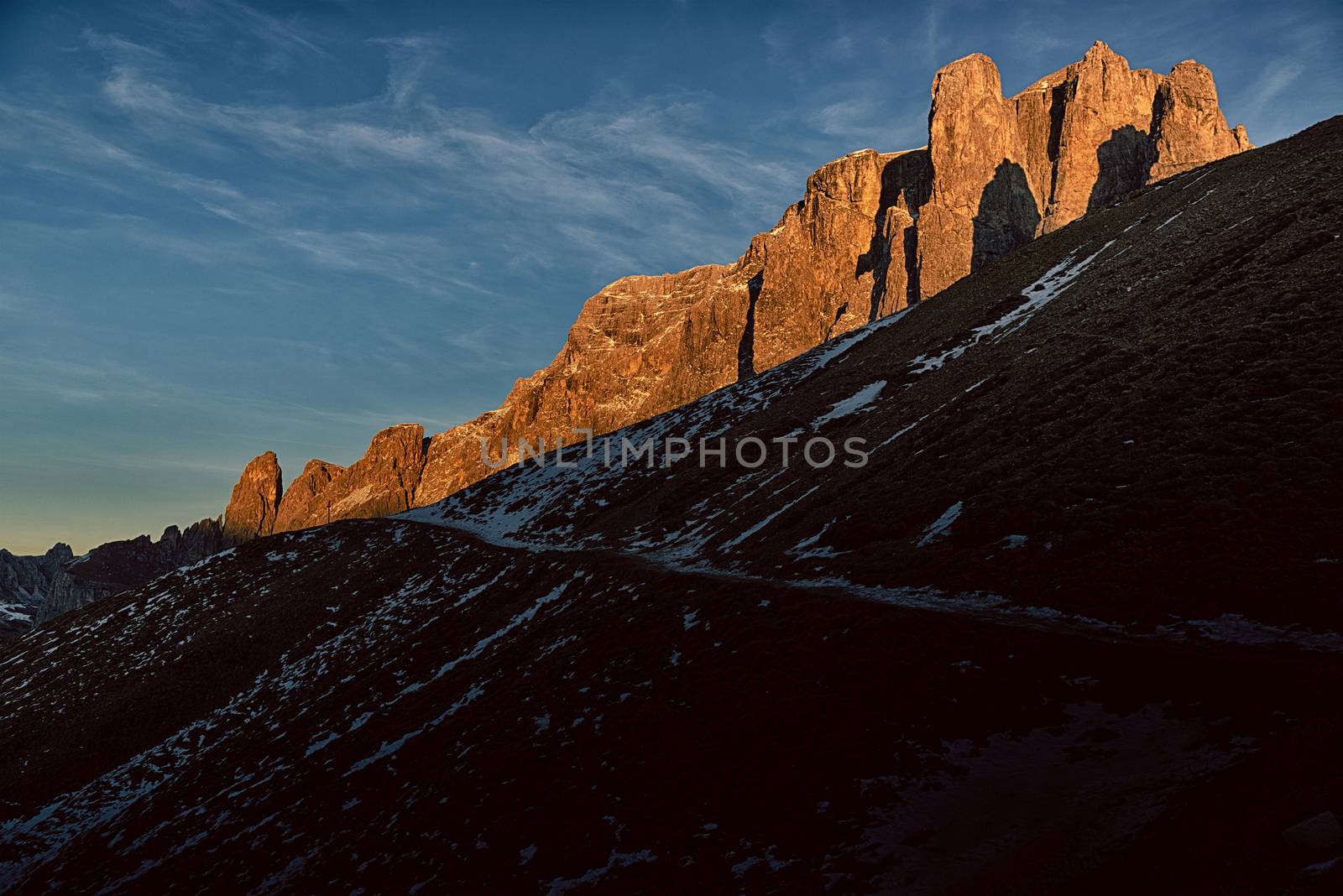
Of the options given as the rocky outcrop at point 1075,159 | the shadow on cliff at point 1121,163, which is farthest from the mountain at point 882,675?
the shadow on cliff at point 1121,163

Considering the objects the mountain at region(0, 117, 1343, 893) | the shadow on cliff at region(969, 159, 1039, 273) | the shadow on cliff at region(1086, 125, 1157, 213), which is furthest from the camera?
the shadow on cliff at region(969, 159, 1039, 273)

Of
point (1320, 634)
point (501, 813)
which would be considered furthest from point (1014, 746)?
point (501, 813)

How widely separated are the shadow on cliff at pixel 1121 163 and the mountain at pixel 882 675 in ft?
501

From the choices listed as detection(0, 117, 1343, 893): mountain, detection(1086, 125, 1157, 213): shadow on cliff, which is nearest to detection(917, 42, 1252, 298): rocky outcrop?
detection(1086, 125, 1157, 213): shadow on cliff

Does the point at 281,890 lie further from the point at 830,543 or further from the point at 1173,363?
the point at 1173,363

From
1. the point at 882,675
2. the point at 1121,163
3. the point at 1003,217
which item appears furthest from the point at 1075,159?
the point at 882,675

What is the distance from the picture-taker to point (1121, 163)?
18788cm

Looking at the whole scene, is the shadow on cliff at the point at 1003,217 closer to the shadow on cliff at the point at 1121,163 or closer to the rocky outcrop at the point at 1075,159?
the rocky outcrop at the point at 1075,159

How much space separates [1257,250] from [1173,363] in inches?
601

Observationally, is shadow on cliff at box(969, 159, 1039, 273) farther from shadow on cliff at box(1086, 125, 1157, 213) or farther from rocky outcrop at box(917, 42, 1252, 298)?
shadow on cliff at box(1086, 125, 1157, 213)

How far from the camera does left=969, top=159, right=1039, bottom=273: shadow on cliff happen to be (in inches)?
7411

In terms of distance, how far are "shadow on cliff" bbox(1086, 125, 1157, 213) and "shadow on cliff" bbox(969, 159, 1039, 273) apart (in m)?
14.4

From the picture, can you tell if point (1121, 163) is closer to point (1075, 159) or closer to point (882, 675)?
point (1075, 159)

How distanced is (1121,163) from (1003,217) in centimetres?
3250
